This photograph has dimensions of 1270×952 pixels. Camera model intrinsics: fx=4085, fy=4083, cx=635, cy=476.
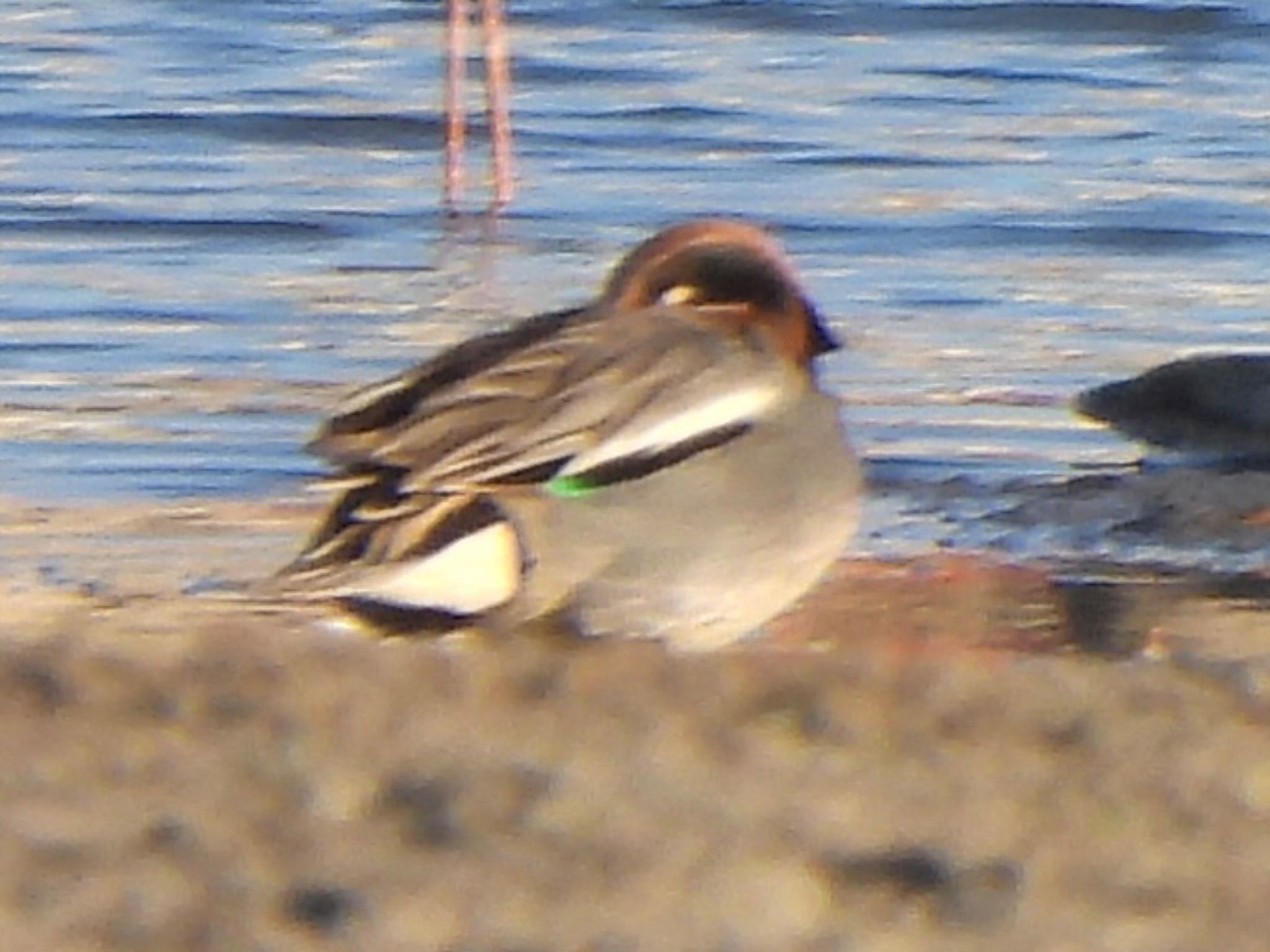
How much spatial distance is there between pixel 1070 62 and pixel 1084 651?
895cm

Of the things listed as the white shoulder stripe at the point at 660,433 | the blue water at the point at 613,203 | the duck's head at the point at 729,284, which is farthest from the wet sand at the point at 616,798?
the blue water at the point at 613,203

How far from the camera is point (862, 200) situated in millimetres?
12445

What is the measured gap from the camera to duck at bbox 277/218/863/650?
545 centimetres

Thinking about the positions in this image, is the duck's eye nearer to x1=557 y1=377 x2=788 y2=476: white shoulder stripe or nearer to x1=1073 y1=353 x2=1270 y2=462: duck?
x1=557 y1=377 x2=788 y2=476: white shoulder stripe

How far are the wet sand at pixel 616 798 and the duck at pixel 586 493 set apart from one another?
285 cm

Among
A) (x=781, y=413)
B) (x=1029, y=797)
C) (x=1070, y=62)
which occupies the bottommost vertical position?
(x=1070, y=62)

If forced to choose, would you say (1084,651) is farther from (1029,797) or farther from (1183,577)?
(1029,797)

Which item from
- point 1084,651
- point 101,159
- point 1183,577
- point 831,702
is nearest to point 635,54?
point 101,159

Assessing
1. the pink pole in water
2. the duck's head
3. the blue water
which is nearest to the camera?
the duck's head

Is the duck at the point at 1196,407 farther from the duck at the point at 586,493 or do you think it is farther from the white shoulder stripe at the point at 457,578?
the white shoulder stripe at the point at 457,578

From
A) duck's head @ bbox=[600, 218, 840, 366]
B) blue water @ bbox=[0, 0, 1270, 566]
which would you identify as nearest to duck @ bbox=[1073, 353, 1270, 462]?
blue water @ bbox=[0, 0, 1270, 566]

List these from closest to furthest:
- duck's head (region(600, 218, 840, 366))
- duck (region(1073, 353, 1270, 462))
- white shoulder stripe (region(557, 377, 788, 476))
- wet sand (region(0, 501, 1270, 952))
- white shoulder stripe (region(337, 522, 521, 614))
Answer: wet sand (region(0, 501, 1270, 952)) → white shoulder stripe (region(337, 522, 521, 614)) → white shoulder stripe (region(557, 377, 788, 476)) → duck's head (region(600, 218, 840, 366)) → duck (region(1073, 353, 1270, 462))

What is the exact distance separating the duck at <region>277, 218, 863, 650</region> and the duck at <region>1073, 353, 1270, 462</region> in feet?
11.1

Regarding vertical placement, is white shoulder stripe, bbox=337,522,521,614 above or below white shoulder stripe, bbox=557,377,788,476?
below
